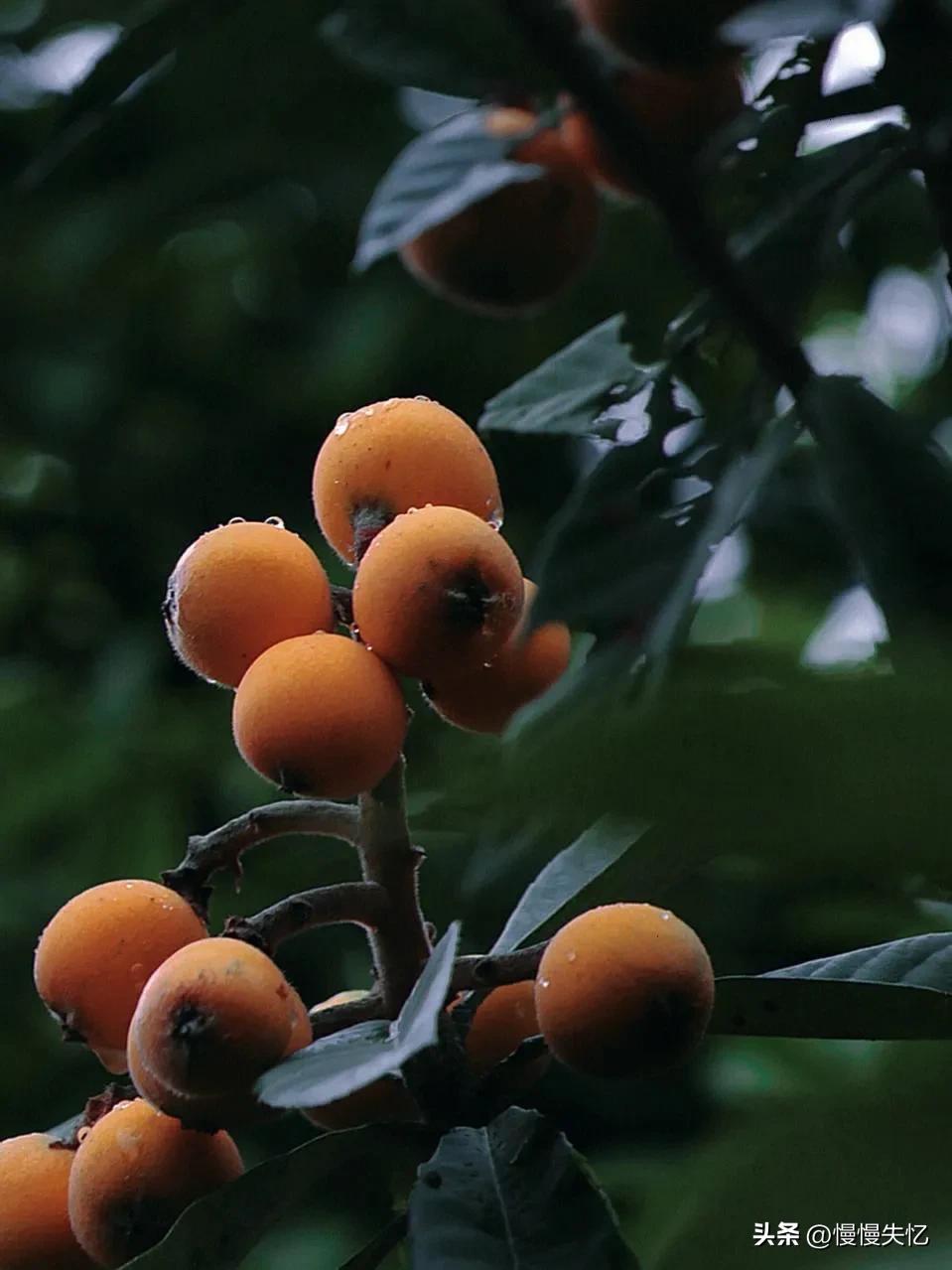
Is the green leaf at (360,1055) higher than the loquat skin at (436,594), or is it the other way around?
the loquat skin at (436,594)

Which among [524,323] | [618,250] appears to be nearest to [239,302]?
[524,323]

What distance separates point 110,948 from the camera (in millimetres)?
787

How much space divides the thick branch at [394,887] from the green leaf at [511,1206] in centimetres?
7

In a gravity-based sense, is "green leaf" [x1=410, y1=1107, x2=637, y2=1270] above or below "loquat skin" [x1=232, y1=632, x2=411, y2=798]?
below

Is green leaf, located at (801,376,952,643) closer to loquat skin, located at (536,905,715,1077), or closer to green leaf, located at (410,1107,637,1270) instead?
loquat skin, located at (536,905,715,1077)

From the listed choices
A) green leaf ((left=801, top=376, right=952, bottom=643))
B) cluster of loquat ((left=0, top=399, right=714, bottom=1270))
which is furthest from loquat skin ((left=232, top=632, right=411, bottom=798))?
green leaf ((left=801, top=376, right=952, bottom=643))

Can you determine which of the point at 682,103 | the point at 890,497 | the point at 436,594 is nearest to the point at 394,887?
the point at 436,594

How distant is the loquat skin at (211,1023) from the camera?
27.6 inches

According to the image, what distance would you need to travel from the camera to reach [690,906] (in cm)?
109

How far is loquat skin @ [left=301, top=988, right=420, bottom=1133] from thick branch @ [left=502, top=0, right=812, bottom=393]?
380 mm

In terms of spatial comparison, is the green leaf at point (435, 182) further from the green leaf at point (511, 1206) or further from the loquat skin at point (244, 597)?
the green leaf at point (511, 1206)

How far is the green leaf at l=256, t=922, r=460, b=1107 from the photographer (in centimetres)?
62

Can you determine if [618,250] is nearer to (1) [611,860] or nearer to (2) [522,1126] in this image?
(1) [611,860]

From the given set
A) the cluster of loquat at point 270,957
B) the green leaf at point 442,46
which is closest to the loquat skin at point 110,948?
the cluster of loquat at point 270,957
